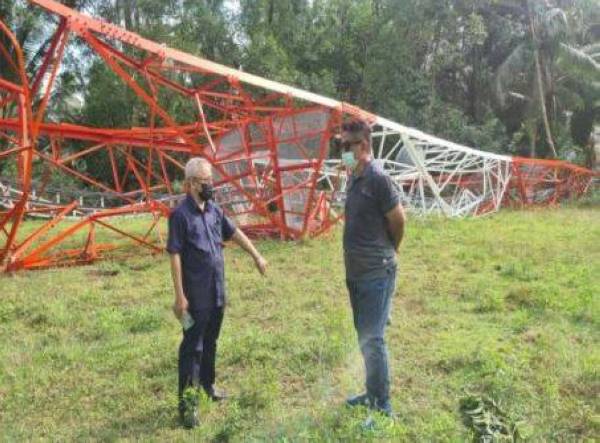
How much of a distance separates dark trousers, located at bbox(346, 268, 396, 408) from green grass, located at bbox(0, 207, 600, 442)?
235 mm

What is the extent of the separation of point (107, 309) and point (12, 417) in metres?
2.66

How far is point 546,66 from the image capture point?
25.1 meters

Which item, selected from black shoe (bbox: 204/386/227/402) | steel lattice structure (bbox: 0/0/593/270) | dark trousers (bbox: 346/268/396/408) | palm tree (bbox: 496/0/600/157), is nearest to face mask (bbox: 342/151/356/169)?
dark trousers (bbox: 346/268/396/408)

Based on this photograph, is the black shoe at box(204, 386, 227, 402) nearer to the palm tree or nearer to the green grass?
→ the green grass

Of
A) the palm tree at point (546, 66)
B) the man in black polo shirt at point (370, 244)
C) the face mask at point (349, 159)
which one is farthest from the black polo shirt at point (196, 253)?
the palm tree at point (546, 66)

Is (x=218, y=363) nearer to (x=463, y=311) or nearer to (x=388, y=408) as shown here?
(x=388, y=408)

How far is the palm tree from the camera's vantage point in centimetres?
2419

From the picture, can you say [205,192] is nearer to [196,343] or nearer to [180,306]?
[180,306]

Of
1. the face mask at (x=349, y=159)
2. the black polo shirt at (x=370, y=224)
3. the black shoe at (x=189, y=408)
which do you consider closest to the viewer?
the black polo shirt at (x=370, y=224)

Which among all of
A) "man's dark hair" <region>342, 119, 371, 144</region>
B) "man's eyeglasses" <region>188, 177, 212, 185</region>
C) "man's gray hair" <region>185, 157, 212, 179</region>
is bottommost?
"man's eyeglasses" <region>188, 177, 212, 185</region>

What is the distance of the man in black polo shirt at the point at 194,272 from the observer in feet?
12.5

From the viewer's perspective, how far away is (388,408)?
3.75m

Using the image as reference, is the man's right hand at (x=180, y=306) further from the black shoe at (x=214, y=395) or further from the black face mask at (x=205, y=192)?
Result: the black shoe at (x=214, y=395)

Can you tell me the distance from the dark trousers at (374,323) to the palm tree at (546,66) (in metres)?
22.6
